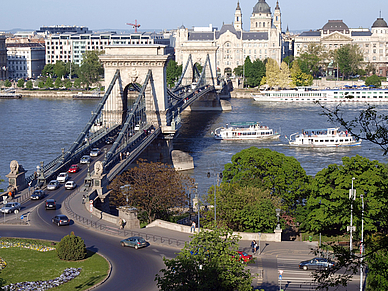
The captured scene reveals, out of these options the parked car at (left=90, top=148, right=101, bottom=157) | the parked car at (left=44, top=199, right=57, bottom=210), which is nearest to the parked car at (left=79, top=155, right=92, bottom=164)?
the parked car at (left=90, top=148, right=101, bottom=157)

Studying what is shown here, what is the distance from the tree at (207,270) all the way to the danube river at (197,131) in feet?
87.0

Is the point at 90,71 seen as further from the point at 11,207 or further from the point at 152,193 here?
the point at 11,207

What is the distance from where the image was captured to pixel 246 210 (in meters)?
34.2

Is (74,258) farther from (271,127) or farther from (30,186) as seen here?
(271,127)

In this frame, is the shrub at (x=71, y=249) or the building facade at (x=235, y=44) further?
the building facade at (x=235, y=44)

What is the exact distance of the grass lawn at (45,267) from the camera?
25.3 meters

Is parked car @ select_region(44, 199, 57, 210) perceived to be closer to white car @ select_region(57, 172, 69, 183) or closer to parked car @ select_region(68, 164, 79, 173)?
white car @ select_region(57, 172, 69, 183)

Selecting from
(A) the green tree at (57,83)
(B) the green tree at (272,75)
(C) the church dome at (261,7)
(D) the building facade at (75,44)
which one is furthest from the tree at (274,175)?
(C) the church dome at (261,7)

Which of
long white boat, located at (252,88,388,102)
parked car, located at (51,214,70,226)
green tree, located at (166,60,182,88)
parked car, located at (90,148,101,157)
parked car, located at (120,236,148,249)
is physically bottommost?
parked car, located at (120,236,148,249)

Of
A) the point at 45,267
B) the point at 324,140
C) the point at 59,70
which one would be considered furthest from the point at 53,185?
the point at 59,70

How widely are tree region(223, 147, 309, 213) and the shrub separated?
14.9 metres

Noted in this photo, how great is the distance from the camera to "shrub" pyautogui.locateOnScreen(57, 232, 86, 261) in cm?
2755

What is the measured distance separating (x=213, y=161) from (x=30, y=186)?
26.1 meters

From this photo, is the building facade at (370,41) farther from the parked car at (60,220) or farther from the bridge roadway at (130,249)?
the parked car at (60,220)
